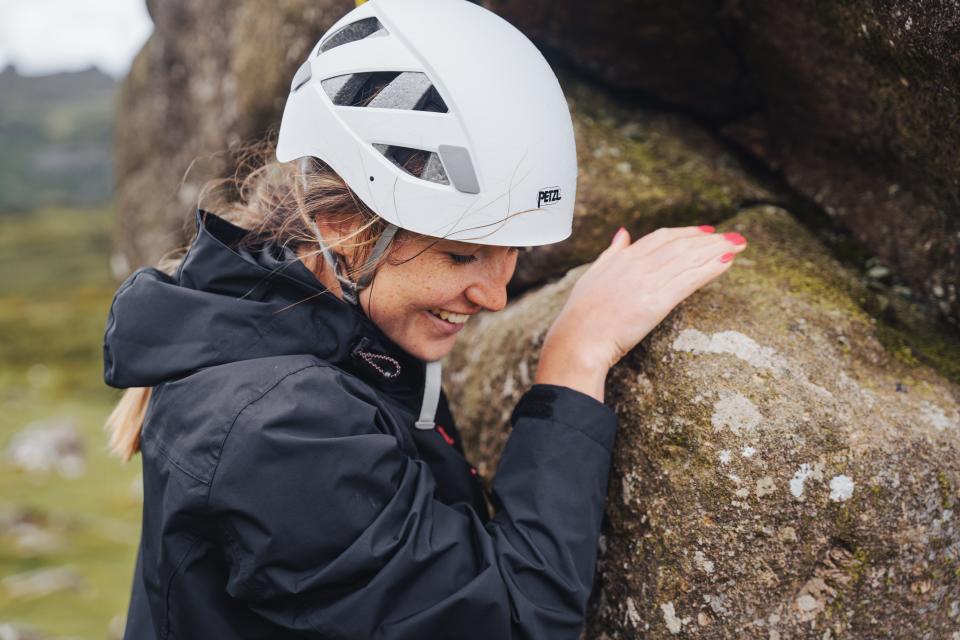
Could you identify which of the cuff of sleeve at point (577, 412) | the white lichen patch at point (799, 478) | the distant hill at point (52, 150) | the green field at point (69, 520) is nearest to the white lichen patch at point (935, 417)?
the white lichen patch at point (799, 478)

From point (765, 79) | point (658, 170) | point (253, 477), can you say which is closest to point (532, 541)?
point (253, 477)

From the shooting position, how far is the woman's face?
284 cm

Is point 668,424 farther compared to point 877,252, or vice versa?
point 877,252

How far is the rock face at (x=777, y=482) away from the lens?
2.80 meters

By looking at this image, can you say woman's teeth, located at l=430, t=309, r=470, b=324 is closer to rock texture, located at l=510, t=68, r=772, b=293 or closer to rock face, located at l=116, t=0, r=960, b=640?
rock face, located at l=116, t=0, r=960, b=640

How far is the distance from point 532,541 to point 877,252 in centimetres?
251

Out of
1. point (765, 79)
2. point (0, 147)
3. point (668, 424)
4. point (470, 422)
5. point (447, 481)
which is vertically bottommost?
point (0, 147)

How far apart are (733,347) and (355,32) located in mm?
2025

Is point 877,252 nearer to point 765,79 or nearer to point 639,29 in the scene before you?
point 765,79

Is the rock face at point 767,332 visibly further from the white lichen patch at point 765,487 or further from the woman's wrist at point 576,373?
the woman's wrist at point 576,373

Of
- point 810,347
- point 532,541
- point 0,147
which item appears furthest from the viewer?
point 0,147

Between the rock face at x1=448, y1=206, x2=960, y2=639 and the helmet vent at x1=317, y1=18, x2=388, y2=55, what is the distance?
5.63 feet

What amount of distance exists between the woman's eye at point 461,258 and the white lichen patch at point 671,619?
1.61 m

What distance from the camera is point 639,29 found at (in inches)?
167
